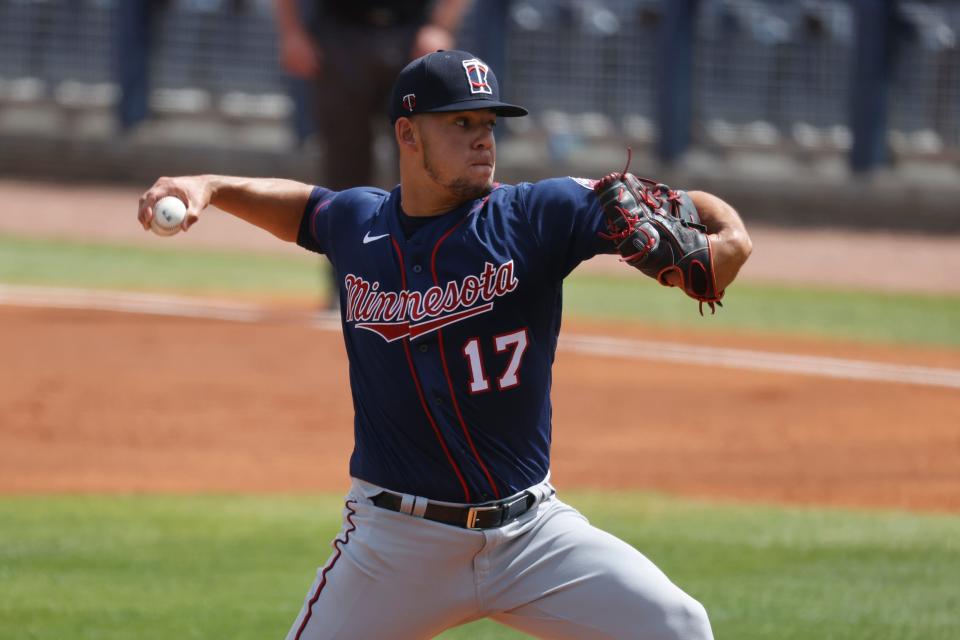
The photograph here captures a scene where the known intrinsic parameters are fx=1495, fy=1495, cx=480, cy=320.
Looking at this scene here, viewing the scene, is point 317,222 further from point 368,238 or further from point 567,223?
point 567,223

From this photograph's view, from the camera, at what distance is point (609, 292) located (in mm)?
13531

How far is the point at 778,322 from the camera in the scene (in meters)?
11.9

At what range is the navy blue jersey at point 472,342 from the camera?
3527 mm

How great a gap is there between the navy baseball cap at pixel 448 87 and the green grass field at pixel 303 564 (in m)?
2.13

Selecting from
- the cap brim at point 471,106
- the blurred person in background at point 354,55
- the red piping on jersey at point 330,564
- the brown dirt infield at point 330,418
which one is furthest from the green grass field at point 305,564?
the blurred person in background at point 354,55

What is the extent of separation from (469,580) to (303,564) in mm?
2547

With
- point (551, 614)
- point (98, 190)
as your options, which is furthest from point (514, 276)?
point (98, 190)

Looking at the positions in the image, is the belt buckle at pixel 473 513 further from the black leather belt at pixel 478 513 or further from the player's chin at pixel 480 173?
the player's chin at pixel 480 173

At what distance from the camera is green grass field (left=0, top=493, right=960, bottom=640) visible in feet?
16.7

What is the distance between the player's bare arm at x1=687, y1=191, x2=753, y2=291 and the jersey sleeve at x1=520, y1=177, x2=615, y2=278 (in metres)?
0.24

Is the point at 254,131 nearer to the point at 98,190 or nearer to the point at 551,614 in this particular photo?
the point at 98,190

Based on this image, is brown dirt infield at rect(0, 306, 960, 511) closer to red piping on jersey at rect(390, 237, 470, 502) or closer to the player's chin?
red piping on jersey at rect(390, 237, 470, 502)

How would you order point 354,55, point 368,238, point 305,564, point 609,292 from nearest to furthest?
point 368,238 → point 305,564 → point 354,55 → point 609,292

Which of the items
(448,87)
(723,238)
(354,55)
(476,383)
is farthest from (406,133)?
(354,55)
